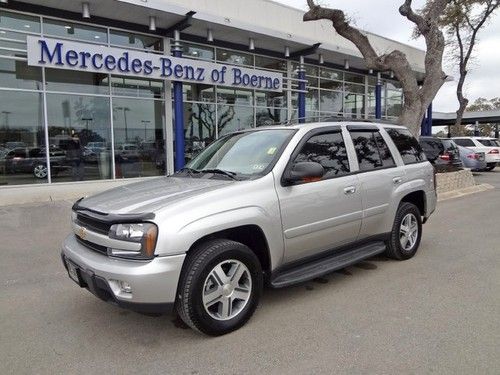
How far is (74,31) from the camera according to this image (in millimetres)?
12961

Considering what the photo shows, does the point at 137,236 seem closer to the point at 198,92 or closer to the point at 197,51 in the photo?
the point at 198,92

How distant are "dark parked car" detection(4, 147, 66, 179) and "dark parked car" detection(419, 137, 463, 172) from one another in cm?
1183

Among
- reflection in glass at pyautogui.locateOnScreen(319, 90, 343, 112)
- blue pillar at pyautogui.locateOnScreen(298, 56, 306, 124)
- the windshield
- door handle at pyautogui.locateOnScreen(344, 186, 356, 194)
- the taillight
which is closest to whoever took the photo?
the windshield

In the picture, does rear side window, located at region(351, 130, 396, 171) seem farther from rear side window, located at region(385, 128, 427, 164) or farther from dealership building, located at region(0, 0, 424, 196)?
dealership building, located at region(0, 0, 424, 196)

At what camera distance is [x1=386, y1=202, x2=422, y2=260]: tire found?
215 inches

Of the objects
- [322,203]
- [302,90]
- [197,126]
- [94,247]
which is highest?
[302,90]

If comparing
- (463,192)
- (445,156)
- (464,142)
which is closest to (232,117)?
(445,156)

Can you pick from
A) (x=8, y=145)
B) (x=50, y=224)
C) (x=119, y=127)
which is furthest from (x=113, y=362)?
(x=119, y=127)

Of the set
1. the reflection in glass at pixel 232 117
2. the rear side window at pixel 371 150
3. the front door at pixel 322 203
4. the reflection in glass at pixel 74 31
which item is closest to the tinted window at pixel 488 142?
the reflection in glass at pixel 232 117

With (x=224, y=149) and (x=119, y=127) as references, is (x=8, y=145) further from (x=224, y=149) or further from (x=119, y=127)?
(x=224, y=149)

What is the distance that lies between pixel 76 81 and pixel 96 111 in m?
1.04

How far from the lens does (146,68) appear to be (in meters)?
13.3

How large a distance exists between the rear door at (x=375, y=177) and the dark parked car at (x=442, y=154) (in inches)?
379

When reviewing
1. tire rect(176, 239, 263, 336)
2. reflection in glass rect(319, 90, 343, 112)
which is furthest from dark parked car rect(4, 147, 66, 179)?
reflection in glass rect(319, 90, 343, 112)
